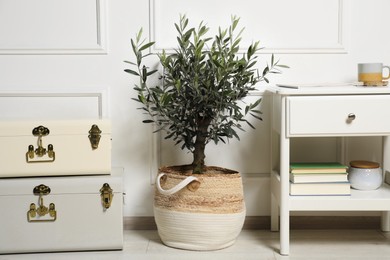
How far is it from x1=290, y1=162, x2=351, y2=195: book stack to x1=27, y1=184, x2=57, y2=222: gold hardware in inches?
32.9

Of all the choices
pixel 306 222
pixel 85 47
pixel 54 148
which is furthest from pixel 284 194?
pixel 85 47

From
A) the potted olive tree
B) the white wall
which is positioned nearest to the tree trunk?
the potted olive tree

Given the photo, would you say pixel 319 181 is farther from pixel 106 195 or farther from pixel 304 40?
pixel 106 195

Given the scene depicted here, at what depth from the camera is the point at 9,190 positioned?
198 cm

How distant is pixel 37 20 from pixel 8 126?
1.72ft

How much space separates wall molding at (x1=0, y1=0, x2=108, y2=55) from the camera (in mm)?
2293

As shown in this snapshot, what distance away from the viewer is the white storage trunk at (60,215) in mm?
1985

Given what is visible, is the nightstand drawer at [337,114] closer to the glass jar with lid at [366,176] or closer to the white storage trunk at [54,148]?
the glass jar with lid at [366,176]

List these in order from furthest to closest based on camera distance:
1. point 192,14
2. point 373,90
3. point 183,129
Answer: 1. point 192,14
2. point 183,129
3. point 373,90

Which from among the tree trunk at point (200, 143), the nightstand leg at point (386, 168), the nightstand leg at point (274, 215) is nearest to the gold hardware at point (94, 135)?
the tree trunk at point (200, 143)

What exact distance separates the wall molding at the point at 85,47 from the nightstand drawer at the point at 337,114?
2.70 feet

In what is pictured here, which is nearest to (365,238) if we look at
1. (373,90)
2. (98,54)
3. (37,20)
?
(373,90)

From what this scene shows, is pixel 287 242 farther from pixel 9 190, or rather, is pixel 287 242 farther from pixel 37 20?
pixel 37 20

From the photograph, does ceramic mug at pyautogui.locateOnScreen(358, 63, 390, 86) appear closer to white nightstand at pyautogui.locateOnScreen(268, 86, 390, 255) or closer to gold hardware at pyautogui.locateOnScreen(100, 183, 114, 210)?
white nightstand at pyautogui.locateOnScreen(268, 86, 390, 255)
